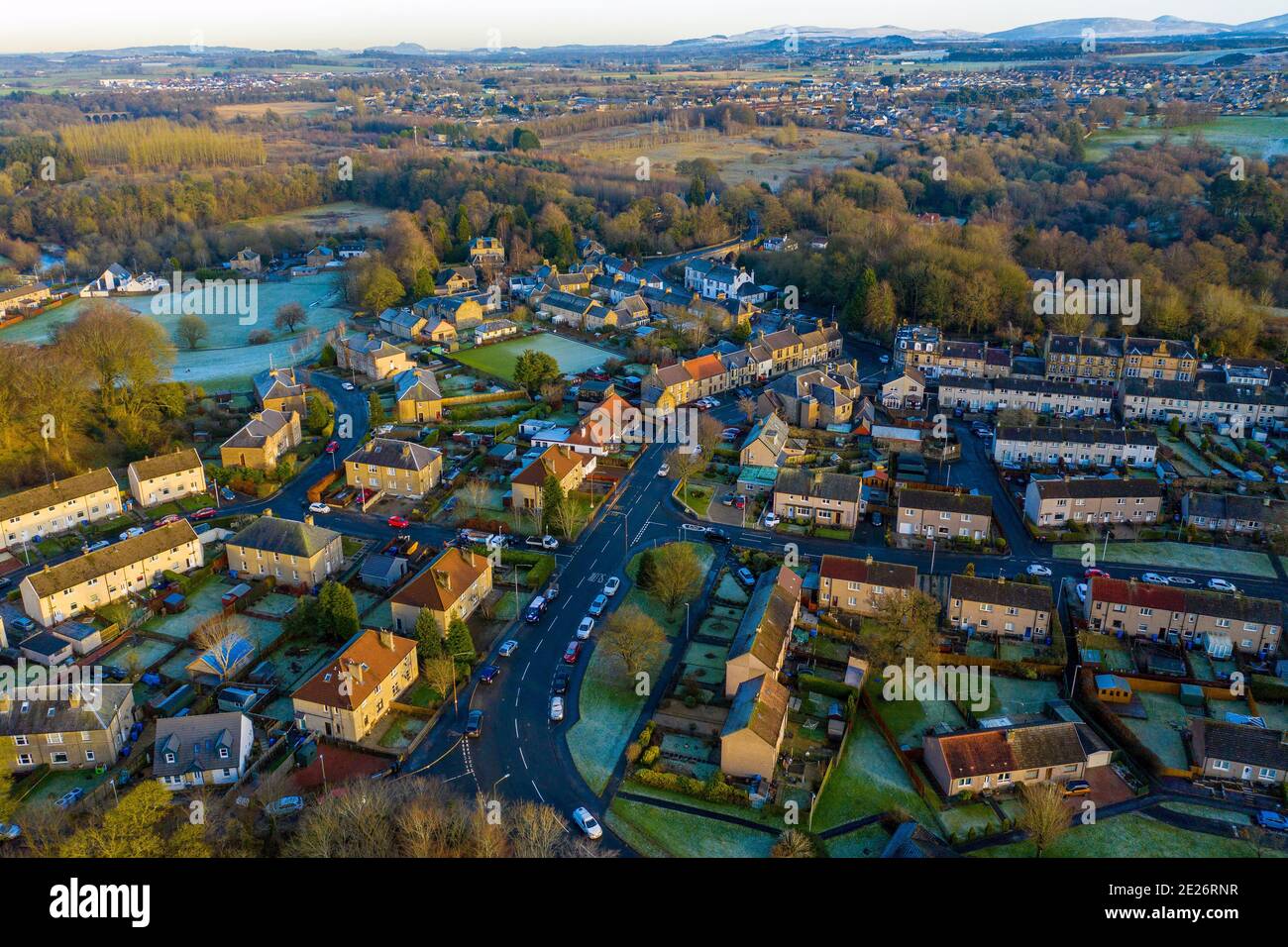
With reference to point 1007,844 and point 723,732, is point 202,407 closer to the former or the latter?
point 723,732

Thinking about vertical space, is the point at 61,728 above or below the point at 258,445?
below

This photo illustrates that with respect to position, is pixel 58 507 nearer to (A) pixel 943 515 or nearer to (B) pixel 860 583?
(B) pixel 860 583

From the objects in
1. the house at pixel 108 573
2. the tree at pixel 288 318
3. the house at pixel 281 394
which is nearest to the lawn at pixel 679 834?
the house at pixel 108 573

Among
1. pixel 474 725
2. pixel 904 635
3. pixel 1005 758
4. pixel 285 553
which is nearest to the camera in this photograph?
pixel 1005 758

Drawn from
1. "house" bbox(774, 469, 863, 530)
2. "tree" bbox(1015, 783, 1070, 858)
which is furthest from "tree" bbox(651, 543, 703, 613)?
"tree" bbox(1015, 783, 1070, 858)

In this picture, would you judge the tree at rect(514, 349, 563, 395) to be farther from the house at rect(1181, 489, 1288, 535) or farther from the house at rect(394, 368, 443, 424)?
the house at rect(1181, 489, 1288, 535)

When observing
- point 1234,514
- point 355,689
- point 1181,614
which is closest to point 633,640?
point 355,689
